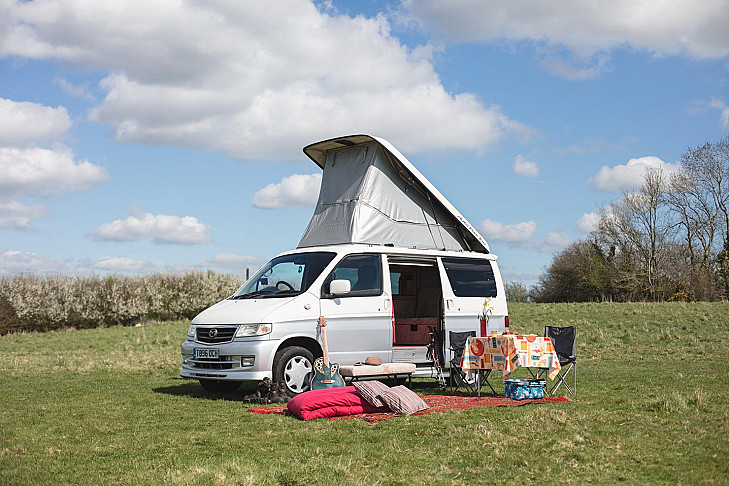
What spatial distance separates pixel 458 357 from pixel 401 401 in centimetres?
266

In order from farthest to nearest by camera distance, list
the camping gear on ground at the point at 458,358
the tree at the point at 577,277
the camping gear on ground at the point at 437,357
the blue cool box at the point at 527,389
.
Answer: the tree at the point at 577,277 < the camping gear on ground at the point at 437,357 < the camping gear on ground at the point at 458,358 < the blue cool box at the point at 527,389

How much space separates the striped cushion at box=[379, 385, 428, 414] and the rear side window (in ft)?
10.7

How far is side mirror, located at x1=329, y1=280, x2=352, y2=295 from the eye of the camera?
33.1ft

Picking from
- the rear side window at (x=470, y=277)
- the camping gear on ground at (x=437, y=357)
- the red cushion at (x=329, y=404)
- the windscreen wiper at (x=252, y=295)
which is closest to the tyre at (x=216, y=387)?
the windscreen wiper at (x=252, y=295)

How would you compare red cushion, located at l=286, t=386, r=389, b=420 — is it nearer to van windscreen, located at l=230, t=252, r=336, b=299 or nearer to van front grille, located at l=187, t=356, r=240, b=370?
van front grille, located at l=187, t=356, r=240, b=370

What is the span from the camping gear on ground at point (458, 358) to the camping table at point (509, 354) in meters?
0.43

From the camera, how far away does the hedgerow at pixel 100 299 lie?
1350 inches

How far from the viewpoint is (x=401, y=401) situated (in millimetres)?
8430

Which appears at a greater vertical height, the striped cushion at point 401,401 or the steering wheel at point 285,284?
the steering wheel at point 285,284

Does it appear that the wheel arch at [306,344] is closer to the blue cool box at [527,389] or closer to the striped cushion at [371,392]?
the striped cushion at [371,392]

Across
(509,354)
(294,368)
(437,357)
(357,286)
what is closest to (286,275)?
(357,286)

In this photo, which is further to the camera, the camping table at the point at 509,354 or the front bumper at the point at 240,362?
the camping table at the point at 509,354

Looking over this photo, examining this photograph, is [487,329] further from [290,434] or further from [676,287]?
[676,287]

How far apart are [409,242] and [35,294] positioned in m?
28.3
